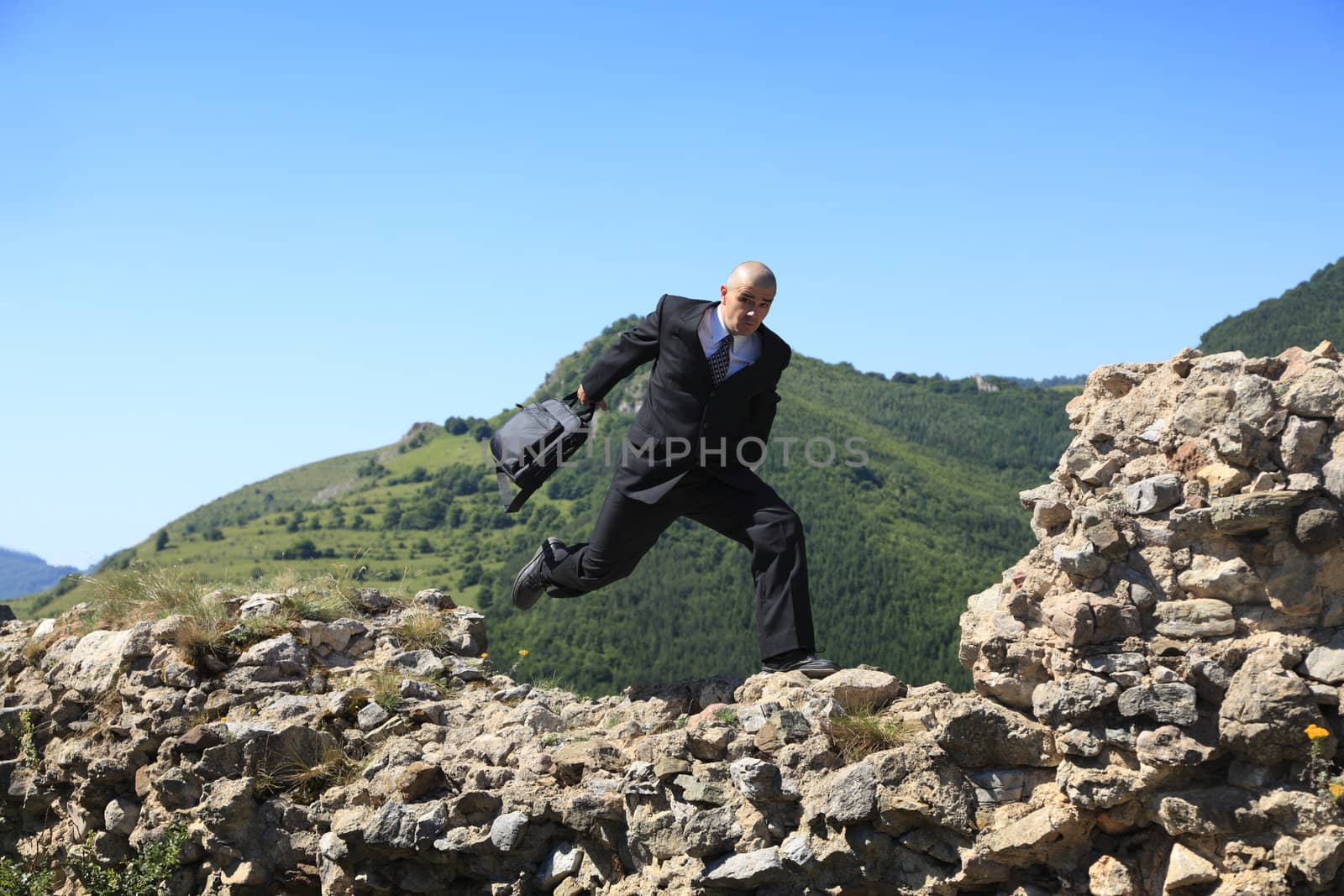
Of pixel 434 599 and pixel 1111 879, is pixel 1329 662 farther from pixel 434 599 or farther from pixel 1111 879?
pixel 434 599

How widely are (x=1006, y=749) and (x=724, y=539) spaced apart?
47.5m

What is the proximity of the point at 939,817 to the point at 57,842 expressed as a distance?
5728 millimetres

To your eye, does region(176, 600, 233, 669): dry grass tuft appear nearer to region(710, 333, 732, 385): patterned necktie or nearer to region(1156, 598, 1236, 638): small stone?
region(710, 333, 732, 385): patterned necktie

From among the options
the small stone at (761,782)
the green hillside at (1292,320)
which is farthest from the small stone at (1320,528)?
the green hillside at (1292,320)

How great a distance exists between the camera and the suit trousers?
18.7 feet

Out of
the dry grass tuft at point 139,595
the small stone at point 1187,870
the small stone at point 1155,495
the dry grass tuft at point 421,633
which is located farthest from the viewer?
the dry grass tuft at point 139,595

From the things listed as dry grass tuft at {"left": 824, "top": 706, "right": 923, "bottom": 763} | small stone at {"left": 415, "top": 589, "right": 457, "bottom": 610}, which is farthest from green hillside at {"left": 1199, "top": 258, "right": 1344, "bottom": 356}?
dry grass tuft at {"left": 824, "top": 706, "right": 923, "bottom": 763}

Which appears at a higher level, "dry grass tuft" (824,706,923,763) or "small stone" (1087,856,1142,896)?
"dry grass tuft" (824,706,923,763)

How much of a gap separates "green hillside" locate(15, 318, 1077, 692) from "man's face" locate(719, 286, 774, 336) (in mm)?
4724

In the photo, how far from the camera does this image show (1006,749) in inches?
188

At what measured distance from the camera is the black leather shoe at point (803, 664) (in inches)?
222

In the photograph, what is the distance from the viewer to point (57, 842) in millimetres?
7430

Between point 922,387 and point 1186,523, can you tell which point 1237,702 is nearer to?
point 1186,523

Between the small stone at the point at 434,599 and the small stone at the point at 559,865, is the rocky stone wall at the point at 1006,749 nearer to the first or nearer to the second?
the small stone at the point at 559,865
